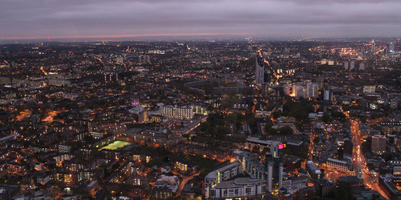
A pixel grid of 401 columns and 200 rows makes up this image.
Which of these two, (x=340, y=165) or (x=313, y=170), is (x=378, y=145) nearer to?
(x=340, y=165)

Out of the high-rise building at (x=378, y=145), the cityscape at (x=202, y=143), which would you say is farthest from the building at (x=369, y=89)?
the high-rise building at (x=378, y=145)

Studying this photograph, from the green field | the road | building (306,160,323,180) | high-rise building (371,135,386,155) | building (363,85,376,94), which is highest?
building (363,85,376,94)

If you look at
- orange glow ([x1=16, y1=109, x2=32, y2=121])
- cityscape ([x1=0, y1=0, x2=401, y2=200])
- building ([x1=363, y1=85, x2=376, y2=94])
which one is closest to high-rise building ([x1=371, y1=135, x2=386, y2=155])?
cityscape ([x1=0, y1=0, x2=401, y2=200])

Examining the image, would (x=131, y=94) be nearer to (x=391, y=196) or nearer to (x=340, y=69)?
(x=391, y=196)

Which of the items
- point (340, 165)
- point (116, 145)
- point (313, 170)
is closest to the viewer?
point (313, 170)

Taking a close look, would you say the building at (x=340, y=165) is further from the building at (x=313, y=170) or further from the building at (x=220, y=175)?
the building at (x=220, y=175)

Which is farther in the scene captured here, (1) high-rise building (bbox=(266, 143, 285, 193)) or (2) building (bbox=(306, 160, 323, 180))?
(2) building (bbox=(306, 160, 323, 180))

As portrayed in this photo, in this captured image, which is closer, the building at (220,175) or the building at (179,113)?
the building at (220,175)

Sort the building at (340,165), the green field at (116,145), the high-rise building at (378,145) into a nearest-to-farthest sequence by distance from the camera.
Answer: the building at (340,165) → the high-rise building at (378,145) → the green field at (116,145)

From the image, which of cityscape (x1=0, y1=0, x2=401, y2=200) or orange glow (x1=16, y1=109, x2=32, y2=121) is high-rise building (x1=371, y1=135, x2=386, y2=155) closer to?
cityscape (x1=0, y1=0, x2=401, y2=200)

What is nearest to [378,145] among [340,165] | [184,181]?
[340,165]

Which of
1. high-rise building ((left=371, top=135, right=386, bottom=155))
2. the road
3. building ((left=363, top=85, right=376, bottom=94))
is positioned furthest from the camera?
building ((left=363, top=85, right=376, bottom=94))

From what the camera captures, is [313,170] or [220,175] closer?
[220,175]
